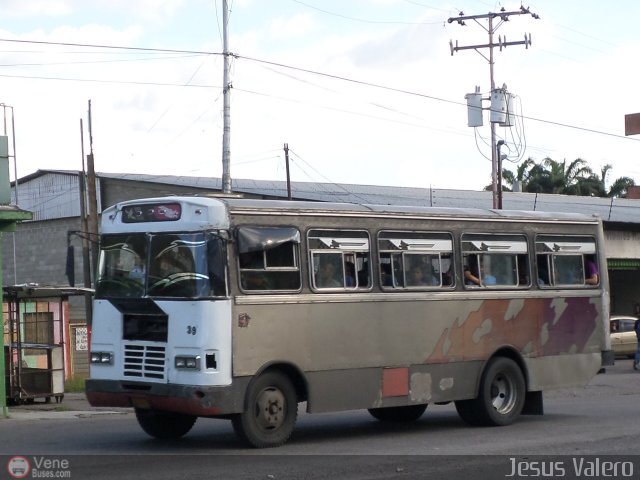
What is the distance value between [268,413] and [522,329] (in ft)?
15.7

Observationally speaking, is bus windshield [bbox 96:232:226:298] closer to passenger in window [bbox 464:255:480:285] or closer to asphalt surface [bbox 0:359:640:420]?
passenger in window [bbox 464:255:480:285]

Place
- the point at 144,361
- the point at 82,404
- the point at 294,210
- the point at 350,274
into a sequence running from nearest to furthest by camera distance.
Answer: the point at 144,361
the point at 294,210
the point at 350,274
the point at 82,404

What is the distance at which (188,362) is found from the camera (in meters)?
12.6

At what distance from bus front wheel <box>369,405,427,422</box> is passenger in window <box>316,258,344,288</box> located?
10.5 feet

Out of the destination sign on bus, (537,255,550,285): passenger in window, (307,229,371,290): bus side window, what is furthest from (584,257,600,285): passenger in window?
the destination sign on bus

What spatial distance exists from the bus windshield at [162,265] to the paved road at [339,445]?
1881 millimetres

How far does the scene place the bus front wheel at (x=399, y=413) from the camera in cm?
1642

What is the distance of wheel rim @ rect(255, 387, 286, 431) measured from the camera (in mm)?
12961

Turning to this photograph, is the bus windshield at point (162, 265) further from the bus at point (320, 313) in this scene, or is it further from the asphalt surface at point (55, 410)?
the asphalt surface at point (55, 410)

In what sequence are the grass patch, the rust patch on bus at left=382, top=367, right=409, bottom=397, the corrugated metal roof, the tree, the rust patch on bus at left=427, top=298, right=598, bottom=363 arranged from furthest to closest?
1. the tree
2. the corrugated metal roof
3. the grass patch
4. the rust patch on bus at left=427, top=298, right=598, bottom=363
5. the rust patch on bus at left=382, top=367, right=409, bottom=397

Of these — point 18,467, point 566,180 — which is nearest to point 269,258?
point 18,467

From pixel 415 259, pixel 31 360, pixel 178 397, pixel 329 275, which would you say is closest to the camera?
pixel 178 397

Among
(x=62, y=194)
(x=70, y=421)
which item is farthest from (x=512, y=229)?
(x=62, y=194)

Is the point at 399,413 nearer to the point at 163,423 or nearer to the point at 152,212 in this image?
the point at 163,423
